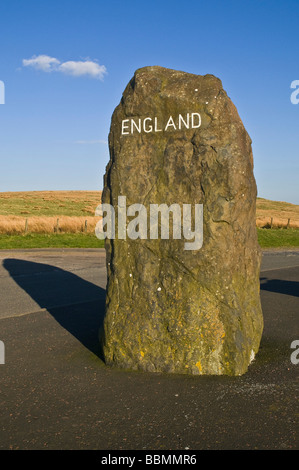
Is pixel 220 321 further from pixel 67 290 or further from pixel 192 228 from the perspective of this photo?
pixel 67 290

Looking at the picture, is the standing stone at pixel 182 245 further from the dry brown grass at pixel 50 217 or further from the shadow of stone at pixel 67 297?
the dry brown grass at pixel 50 217

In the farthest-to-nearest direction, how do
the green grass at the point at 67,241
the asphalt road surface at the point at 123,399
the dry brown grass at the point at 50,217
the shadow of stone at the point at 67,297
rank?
the dry brown grass at the point at 50,217 → the green grass at the point at 67,241 → the shadow of stone at the point at 67,297 → the asphalt road surface at the point at 123,399

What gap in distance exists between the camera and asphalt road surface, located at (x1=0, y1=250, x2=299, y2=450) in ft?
12.3

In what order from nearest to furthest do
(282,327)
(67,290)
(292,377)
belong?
(292,377) → (282,327) → (67,290)

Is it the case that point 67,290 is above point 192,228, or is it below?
below

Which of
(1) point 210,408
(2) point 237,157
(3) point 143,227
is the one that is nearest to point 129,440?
(1) point 210,408

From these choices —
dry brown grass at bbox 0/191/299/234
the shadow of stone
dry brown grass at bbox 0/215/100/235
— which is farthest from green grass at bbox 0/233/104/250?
the shadow of stone

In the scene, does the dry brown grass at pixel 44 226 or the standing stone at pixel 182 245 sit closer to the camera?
the standing stone at pixel 182 245

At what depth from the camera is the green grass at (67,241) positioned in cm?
2275

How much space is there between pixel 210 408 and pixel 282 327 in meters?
3.32

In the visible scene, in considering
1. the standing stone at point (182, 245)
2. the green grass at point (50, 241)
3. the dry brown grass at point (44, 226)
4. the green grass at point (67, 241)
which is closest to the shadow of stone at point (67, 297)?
the standing stone at point (182, 245)

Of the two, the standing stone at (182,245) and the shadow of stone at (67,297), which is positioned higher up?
the standing stone at (182,245)

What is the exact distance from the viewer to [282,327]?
7238mm

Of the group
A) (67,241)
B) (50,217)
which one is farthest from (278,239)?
(50,217)
